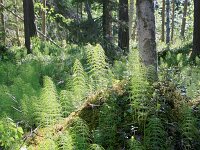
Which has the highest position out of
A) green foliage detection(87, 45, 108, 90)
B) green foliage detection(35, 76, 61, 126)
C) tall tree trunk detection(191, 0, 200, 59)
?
tall tree trunk detection(191, 0, 200, 59)

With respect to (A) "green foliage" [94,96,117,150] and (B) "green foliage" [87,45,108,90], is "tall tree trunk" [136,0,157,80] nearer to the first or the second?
(B) "green foliage" [87,45,108,90]

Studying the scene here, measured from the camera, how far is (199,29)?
1330 centimetres

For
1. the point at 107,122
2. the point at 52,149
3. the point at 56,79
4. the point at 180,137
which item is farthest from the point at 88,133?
the point at 56,79

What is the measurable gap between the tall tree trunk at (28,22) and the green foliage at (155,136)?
→ 10329 millimetres

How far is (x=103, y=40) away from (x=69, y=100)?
27.9 ft

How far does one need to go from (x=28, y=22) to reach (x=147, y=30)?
9.80m

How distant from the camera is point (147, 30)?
6.10m

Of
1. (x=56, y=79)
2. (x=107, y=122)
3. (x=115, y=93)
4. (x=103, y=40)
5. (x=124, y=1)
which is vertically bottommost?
(x=107, y=122)

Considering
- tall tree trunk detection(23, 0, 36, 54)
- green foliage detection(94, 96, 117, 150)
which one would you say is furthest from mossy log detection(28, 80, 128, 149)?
Result: tall tree trunk detection(23, 0, 36, 54)

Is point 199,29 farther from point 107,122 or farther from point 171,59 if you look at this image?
point 107,122

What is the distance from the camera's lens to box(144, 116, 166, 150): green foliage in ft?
13.2

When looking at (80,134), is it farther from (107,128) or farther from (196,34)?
(196,34)

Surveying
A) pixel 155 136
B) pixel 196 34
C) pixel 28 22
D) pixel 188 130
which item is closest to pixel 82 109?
pixel 155 136

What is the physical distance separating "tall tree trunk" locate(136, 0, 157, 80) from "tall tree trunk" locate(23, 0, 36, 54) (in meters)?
8.46
